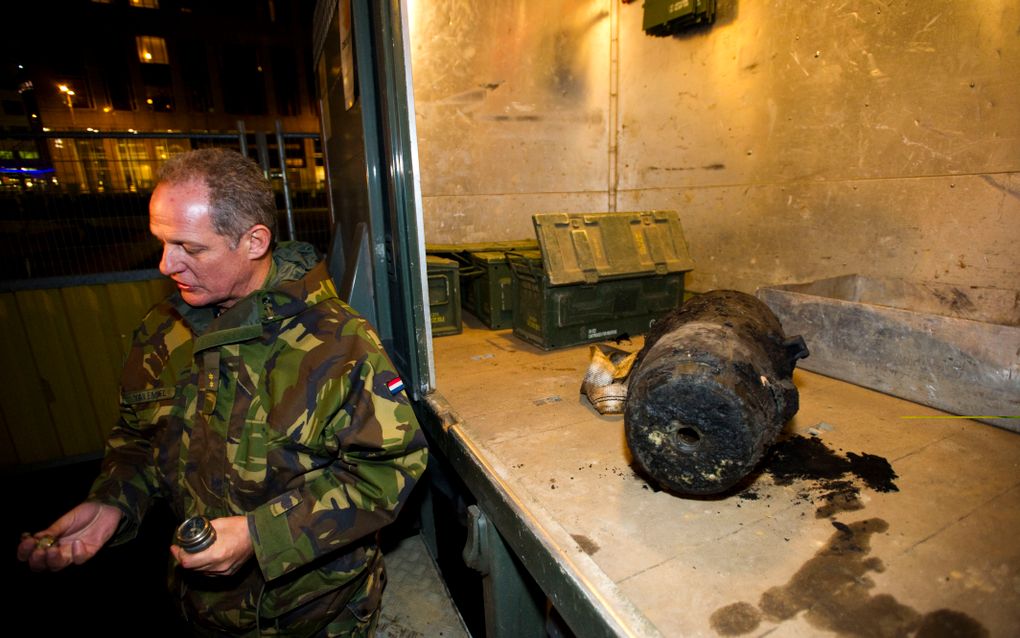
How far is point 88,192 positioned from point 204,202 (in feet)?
14.2

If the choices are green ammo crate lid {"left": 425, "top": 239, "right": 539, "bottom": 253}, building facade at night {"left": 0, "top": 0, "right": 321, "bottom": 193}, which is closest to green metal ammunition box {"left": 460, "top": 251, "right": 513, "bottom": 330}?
green ammo crate lid {"left": 425, "top": 239, "right": 539, "bottom": 253}

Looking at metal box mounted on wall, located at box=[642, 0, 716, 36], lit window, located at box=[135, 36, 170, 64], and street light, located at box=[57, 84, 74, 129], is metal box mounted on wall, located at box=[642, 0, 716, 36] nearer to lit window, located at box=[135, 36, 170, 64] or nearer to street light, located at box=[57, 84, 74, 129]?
lit window, located at box=[135, 36, 170, 64]

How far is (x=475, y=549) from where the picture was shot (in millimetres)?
1945

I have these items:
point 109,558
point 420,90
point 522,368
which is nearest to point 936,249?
point 522,368

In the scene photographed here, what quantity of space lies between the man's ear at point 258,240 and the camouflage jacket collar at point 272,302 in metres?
0.10

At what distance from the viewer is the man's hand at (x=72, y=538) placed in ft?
4.28

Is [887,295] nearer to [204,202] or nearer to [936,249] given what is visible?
[936,249]

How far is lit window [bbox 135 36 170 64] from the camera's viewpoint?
74.5 feet

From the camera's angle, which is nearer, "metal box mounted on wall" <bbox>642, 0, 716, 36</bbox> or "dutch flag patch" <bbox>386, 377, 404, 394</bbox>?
"dutch flag patch" <bbox>386, 377, 404, 394</bbox>

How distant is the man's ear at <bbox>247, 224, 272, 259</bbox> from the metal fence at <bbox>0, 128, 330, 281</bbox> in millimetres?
3589

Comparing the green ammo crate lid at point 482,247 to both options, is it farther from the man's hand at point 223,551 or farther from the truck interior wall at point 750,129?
the man's hand at point 223,551

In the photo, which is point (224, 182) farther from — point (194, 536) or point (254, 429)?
point (194, 536)

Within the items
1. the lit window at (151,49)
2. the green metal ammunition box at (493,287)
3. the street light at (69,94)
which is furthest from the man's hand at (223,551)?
the lit window at (151,49)

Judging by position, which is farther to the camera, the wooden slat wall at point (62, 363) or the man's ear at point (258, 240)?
the wooden slat wall at point (62, 363)
